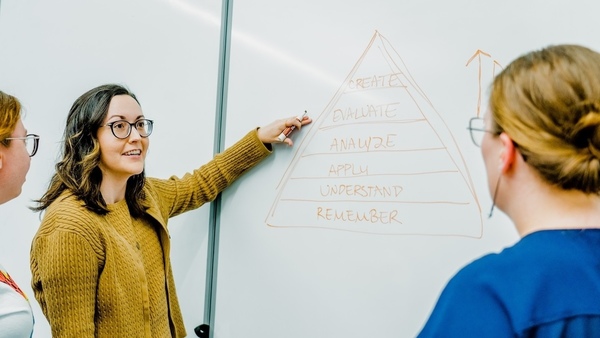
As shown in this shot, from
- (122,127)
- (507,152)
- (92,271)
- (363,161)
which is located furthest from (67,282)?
(507,152)

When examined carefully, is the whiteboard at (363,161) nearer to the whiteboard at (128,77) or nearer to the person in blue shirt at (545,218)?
the whiteboard at (128,77)

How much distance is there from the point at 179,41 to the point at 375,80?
641 mm

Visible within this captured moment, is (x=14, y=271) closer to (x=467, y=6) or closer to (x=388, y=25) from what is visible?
(x=388, y=25)

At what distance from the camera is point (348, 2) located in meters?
1.02

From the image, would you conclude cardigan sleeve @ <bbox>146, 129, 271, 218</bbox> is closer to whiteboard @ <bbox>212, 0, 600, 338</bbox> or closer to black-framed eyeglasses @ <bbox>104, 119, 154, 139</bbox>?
whiteboard @ <bbox>212, 0, 600, 338</bbox>

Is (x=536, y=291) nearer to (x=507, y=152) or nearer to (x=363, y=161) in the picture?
(x=507, y=152)

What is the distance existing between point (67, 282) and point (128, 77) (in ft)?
2.38

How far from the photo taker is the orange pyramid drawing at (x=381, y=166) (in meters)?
0.88

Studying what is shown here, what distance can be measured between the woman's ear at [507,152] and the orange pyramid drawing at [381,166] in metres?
0.30

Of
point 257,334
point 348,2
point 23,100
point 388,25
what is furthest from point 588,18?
point 23,100

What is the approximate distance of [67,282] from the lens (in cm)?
94

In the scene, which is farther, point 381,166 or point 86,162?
point 86,162

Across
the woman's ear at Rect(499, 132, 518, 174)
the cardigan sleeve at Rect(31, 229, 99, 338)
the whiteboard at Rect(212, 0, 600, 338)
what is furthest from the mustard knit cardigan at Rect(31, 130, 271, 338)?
the woman's ear at Rect(499, 132, 518, 174)

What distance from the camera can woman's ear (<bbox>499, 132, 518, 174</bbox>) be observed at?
0.55m
